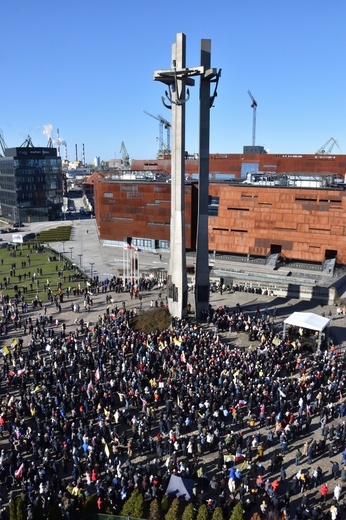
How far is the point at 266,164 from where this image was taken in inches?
3912

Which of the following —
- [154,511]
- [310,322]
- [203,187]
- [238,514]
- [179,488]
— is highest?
[203,187]

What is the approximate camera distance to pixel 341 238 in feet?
170

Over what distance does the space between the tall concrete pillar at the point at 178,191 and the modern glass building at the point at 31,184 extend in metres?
77.9

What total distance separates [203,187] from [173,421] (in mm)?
20572

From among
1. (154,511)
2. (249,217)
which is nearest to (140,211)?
(249,217)

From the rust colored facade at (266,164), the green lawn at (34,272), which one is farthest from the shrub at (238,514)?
the rust colored facade at (266,164)

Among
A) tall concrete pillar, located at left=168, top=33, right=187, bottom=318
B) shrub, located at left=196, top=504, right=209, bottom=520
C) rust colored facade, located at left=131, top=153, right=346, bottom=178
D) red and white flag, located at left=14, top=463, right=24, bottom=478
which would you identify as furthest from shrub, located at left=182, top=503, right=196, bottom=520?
rust colored facade, located at left=131, top=153, right=346, bottom=178

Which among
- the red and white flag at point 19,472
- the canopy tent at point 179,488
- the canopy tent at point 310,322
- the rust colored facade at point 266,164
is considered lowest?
the red and white flag at point 19,472

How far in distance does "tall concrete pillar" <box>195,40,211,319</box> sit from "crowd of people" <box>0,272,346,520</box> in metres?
6.24

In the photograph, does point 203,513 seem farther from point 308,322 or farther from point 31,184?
point 31,184

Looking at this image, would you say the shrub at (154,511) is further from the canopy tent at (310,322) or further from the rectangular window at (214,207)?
the rectangular window at (214,207)

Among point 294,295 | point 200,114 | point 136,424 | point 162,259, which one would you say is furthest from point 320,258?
point 136,424

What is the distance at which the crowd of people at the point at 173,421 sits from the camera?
17203 millimetres

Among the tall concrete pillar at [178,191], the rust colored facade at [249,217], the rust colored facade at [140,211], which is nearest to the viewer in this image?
the tall concrete pillar at [178,191]
